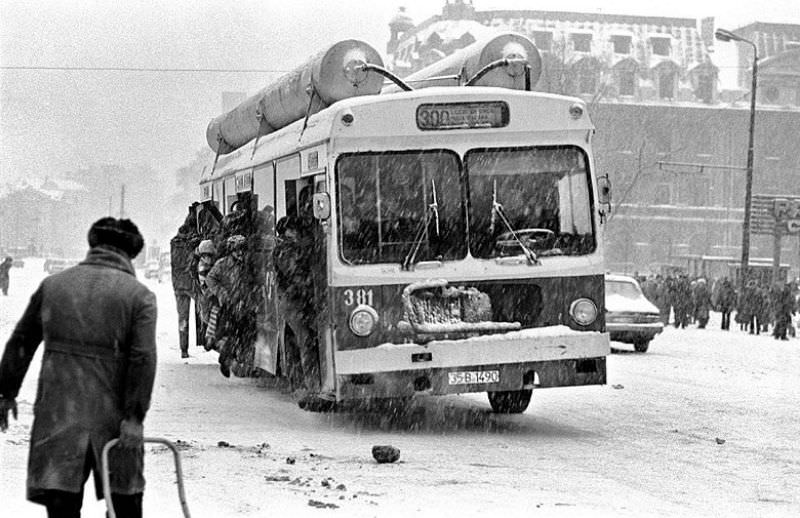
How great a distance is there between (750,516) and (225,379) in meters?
9.95

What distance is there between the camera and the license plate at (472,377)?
11.3m

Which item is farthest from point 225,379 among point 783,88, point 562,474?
point 783,88

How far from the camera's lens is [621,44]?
93500 mm

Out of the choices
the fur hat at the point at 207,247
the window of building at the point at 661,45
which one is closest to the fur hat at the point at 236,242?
the fur hat at the point at 207,247

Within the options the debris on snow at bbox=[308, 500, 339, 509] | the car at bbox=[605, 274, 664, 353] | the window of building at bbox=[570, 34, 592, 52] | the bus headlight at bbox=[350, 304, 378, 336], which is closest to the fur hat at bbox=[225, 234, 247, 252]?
the bus headlight at bbox=[350, 304, 378, 336]

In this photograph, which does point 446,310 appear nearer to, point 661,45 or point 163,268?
point 163,268

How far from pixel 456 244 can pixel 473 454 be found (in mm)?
1936

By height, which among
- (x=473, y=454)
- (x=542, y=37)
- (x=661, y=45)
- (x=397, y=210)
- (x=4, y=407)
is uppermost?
(x=542, y=37)

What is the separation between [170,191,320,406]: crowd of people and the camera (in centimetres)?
1196

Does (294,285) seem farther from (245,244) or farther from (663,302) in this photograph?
(663,302)

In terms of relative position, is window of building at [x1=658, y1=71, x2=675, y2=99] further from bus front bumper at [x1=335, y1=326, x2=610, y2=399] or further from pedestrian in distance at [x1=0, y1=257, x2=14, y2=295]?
bus front bumper at [x1=335, y1=326, x2=610, y2=399]

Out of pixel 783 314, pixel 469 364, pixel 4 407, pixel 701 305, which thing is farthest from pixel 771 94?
pixel 4 407

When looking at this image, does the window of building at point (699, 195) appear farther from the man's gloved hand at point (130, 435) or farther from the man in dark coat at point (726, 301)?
the man's gloved hand at point (130, 435)

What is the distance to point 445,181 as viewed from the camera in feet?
37.8
